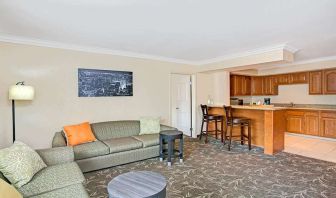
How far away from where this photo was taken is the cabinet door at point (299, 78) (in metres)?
6.31

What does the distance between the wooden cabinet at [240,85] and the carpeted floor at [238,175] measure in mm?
3151

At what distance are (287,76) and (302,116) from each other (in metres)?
1.50

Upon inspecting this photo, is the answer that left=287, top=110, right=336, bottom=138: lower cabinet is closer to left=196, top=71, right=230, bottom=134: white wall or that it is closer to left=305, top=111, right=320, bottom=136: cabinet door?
left=305, top=111, right=320, bottom=136: cabinet door

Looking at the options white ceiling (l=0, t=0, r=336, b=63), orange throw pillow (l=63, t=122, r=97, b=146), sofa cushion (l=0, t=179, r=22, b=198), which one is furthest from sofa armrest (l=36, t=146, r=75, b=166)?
white ceiling (l=0, t=0, r=336, b=63)

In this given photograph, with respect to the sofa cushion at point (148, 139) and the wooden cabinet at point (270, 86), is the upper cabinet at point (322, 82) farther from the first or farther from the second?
the sofa cushion at point (148, 139)

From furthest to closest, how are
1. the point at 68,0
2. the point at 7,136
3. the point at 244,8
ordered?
the point at 7,136
the point at 244,8
the point at 68,0

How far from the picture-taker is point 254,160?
157 inches

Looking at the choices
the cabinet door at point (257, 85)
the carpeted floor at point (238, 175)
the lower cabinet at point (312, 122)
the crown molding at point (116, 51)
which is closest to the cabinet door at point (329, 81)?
the lower cabinet at point (312, 122)

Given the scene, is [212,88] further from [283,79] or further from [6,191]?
[6,191]

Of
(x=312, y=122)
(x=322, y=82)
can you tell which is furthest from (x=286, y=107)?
(x=322, y=82)

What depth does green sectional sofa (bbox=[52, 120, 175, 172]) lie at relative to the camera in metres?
3.34

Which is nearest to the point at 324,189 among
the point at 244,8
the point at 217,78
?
the point at 244,8

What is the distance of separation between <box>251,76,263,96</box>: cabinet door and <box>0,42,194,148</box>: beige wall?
496 centimetres

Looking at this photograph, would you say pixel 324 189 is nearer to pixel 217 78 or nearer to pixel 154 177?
pixel 154 177
